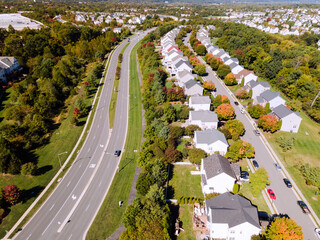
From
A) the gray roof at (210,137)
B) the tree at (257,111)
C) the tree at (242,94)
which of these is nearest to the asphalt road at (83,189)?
the gray roof at (210,137)

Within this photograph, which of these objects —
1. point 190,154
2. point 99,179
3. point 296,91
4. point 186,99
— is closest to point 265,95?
point 296,91

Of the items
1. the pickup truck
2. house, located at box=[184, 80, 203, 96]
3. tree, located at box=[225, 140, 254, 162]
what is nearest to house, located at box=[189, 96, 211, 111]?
house, located at box=[184, 80, 203, 96]

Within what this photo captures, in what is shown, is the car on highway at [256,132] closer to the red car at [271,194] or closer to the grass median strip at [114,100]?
the red car at [271,194]

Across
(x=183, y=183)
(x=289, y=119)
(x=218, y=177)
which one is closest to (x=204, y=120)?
(x=183, y=183)

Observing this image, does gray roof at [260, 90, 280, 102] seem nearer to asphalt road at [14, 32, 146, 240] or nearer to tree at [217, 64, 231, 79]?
tree at [217, 64, 231, 79]

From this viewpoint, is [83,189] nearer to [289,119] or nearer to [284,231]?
[284,231]
